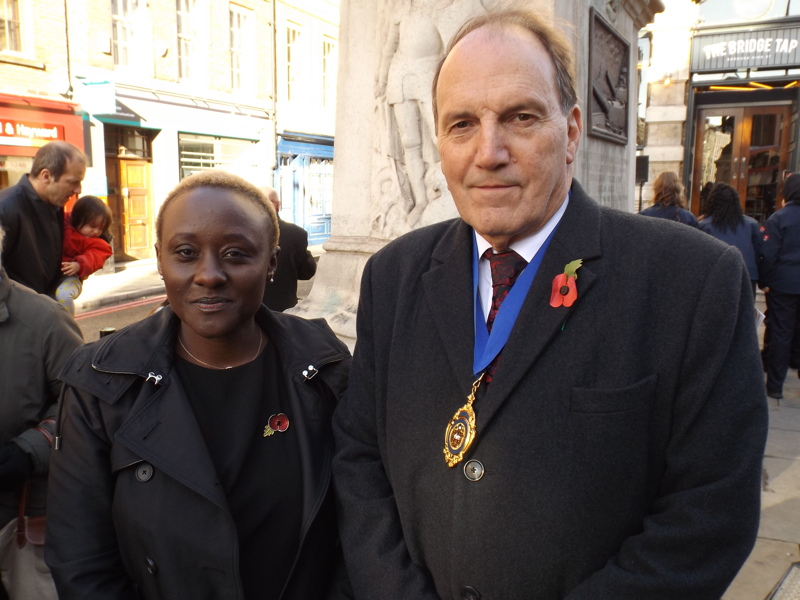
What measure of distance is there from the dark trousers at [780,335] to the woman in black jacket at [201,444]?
16.8ft

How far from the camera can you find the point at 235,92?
1800 cm

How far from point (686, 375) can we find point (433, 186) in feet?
9.85

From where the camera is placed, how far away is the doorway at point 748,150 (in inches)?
427

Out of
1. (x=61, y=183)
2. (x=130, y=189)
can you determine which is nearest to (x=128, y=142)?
(x=130, y=189)

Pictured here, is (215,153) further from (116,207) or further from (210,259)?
(210,259)

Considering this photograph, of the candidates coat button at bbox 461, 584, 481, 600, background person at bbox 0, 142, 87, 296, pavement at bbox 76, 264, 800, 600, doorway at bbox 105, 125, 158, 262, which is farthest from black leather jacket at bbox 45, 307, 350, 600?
doorway at bbox 105, 125, 158, 262

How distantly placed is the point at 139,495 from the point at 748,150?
1186 centimetres

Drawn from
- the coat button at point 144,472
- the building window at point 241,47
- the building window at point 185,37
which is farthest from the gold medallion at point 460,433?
the building window at point 241,47

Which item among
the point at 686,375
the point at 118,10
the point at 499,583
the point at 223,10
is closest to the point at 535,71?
the point at 686,375

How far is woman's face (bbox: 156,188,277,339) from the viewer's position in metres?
1.58

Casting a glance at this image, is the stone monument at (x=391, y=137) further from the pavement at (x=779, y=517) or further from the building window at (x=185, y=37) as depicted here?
the building window at (x=185, y=37)

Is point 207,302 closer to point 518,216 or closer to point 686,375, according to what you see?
point 518,216

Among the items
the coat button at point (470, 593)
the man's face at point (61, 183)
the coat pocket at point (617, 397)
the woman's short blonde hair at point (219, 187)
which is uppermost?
the man's face at point (61, 183)

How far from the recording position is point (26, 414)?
192cm
